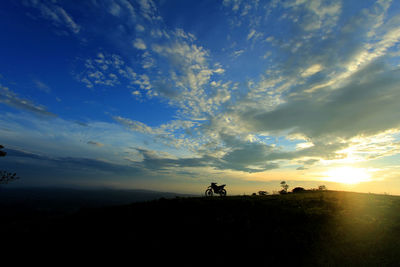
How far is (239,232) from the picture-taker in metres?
13.1

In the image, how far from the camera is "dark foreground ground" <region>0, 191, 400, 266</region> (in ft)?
33.8

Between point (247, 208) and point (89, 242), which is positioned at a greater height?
point (247, 208)

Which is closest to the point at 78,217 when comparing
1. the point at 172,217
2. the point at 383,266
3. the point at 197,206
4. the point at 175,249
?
the point at 172,217

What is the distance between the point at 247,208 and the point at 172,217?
6.73 m

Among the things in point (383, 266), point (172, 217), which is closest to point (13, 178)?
point (172, 217)

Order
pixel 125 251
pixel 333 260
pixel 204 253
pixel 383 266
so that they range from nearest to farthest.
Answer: pixel 383 266
pixel 333 260
pixel 204 253
pixel 125 251

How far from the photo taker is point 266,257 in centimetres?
1035

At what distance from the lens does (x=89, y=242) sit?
555 inches

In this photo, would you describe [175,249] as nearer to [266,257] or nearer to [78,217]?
[266,257]

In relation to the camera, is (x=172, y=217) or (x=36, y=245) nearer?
(x=36, y=245)

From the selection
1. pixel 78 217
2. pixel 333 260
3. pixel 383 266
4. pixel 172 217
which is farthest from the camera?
pixel 78 217

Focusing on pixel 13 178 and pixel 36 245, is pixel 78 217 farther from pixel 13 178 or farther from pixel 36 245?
pixel 13 178

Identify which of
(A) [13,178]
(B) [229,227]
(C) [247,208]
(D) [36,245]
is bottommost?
(D) [36,245]

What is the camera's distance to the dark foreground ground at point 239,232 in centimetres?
1030
